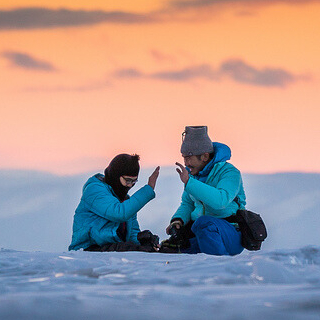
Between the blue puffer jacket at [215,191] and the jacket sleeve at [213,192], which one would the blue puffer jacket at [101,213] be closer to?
the blue puffer jacket at [215,191]

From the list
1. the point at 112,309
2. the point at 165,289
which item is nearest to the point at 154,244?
the point at 165,289

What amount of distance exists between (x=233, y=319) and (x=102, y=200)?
14.9ft

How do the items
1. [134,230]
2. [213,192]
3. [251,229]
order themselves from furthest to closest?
[134,230] → [251,229] → [213,192]

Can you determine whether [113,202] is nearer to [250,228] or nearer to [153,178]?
[153,178]

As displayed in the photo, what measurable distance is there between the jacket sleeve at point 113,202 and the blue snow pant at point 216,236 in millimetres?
674

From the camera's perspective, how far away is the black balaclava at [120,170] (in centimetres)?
714

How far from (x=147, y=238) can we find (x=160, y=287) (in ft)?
12.3

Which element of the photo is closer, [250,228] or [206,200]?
[206,200]

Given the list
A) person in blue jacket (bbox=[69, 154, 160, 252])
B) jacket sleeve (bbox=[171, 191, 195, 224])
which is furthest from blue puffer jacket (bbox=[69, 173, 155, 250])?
jacket sleeve (bbox=[171, 191, 195, 224])

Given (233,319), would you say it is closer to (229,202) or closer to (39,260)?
(39,260)

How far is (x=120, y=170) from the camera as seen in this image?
7.15 metres

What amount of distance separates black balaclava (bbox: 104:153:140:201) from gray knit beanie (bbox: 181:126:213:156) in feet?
1.92

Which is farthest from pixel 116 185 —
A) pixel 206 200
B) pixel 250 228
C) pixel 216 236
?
pixel 250 228

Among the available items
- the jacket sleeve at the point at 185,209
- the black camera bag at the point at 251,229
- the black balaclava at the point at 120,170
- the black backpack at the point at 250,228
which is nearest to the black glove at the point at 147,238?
the jacket sleeve at the point at 185,209
